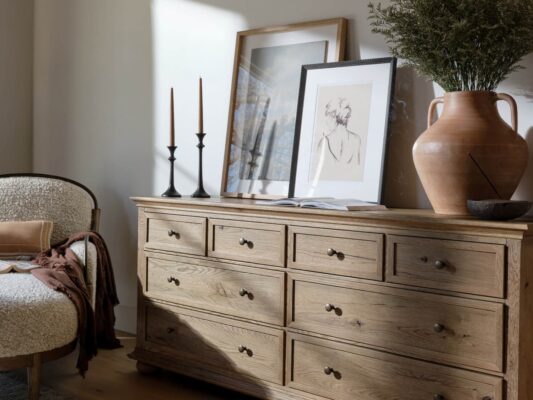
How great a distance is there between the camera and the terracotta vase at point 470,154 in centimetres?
208

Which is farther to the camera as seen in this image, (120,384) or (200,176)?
(200,176)

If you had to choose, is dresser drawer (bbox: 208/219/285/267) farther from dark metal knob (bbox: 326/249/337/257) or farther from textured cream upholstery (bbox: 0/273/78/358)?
textured cream upholstery (bbox: 0/273/78/358)

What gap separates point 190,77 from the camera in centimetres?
332

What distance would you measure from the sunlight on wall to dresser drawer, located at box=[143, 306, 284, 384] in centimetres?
68

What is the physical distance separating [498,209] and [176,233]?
134 cm

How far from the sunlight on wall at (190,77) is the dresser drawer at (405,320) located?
40.0 inches

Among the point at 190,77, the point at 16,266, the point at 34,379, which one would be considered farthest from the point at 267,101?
the point at 34,379

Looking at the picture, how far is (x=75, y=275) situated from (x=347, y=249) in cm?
117

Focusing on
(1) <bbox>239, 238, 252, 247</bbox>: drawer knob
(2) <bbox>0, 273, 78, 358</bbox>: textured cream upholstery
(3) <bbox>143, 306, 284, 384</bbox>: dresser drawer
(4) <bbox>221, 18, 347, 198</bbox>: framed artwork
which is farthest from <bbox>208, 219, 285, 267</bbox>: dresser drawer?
(2) <bbox>0, 273, 78, 358</bbox>: textured cream upholstery

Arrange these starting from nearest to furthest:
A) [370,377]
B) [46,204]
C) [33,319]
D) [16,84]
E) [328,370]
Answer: [370,377], [328,370], [33,319], [46,204], [16,84]

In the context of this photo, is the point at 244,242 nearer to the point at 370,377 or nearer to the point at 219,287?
the point at 219,287

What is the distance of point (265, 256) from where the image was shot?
8.13 feet

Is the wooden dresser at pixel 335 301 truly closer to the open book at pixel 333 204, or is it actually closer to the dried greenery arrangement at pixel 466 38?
the open book at pixel 333 204

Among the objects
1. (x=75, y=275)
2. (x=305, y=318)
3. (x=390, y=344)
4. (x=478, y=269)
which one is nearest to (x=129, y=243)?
(x=75, y=275)
